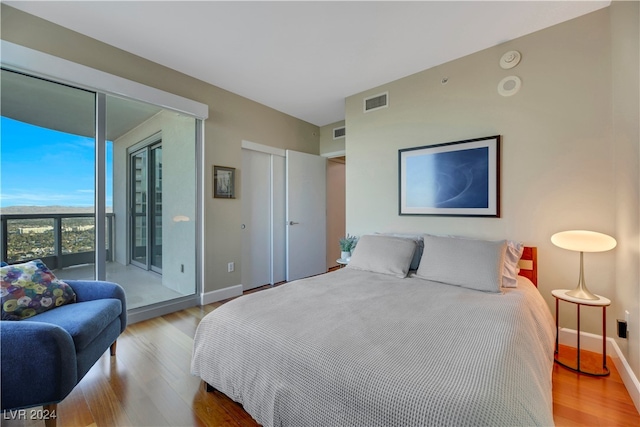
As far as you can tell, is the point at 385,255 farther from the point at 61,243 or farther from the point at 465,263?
the point at 61,243

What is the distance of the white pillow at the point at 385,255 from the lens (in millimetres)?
2381

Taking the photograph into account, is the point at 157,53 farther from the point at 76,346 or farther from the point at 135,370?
the point at 135,370

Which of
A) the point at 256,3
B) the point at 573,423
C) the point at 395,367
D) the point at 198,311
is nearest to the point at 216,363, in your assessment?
the point at 395,367

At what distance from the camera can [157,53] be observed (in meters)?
2.60

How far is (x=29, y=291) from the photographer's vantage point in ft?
5.59

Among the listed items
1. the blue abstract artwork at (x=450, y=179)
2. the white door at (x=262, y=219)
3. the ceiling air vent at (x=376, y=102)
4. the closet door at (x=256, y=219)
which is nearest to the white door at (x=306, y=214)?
the white door at (x=262, y=219)

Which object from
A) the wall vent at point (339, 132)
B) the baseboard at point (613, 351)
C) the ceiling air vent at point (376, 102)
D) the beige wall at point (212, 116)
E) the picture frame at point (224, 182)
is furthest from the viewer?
the wall vent at point (339, 132)

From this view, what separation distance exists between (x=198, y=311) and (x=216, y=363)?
5.72 feet

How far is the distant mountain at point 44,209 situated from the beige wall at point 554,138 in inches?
131

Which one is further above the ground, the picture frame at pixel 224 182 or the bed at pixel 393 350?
the picture frame at pixel 224 182

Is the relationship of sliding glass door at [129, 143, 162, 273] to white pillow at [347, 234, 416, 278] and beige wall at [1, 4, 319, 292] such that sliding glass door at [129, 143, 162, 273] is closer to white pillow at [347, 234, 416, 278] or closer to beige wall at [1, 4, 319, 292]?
beige wall at [1, 4, 319, 292]

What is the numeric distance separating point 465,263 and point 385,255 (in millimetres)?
661

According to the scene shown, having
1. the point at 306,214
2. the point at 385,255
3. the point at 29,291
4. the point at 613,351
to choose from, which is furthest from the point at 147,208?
the point at 613,351

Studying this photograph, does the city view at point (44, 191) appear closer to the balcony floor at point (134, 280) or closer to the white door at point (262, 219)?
the balcony floor at point (134, 280)
